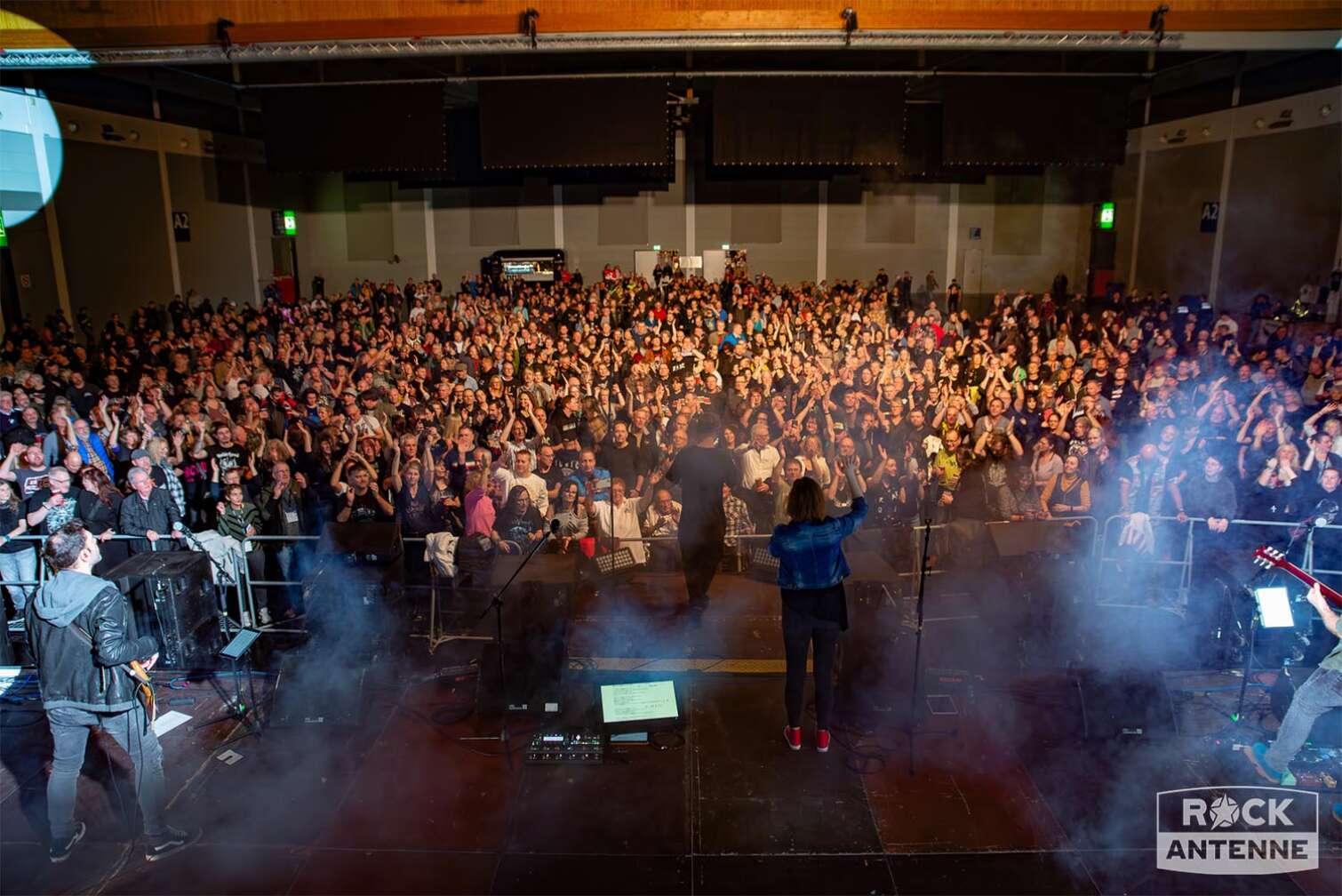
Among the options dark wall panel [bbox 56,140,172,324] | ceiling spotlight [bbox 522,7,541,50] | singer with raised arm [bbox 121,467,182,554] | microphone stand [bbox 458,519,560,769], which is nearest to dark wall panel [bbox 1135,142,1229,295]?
ceiling spotlight [bbox 522,7,541,50]

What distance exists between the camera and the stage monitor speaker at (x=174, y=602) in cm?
554

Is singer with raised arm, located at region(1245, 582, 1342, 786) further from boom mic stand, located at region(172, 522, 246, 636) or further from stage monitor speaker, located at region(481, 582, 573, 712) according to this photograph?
boom mic stand, located at region(172, 522, 246, 636)

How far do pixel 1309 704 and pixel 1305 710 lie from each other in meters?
0.04

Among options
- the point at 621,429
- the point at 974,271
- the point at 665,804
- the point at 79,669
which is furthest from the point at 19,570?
the point at 974,271

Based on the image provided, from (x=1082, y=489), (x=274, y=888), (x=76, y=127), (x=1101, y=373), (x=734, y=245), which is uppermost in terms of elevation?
(x=76, y=127)

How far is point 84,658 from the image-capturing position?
3.99 meters

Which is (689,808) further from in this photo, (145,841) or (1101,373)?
(1101,373)

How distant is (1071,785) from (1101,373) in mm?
6981

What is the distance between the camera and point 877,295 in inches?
701

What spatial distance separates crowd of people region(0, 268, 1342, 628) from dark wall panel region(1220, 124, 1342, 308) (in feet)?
11.0

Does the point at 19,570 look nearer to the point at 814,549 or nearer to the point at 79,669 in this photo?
the point at 79,669

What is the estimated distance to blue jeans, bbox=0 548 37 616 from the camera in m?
6.47

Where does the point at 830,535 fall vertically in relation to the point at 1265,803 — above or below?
above

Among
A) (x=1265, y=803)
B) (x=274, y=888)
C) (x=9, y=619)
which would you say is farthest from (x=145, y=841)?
(x=1265, y=803)
